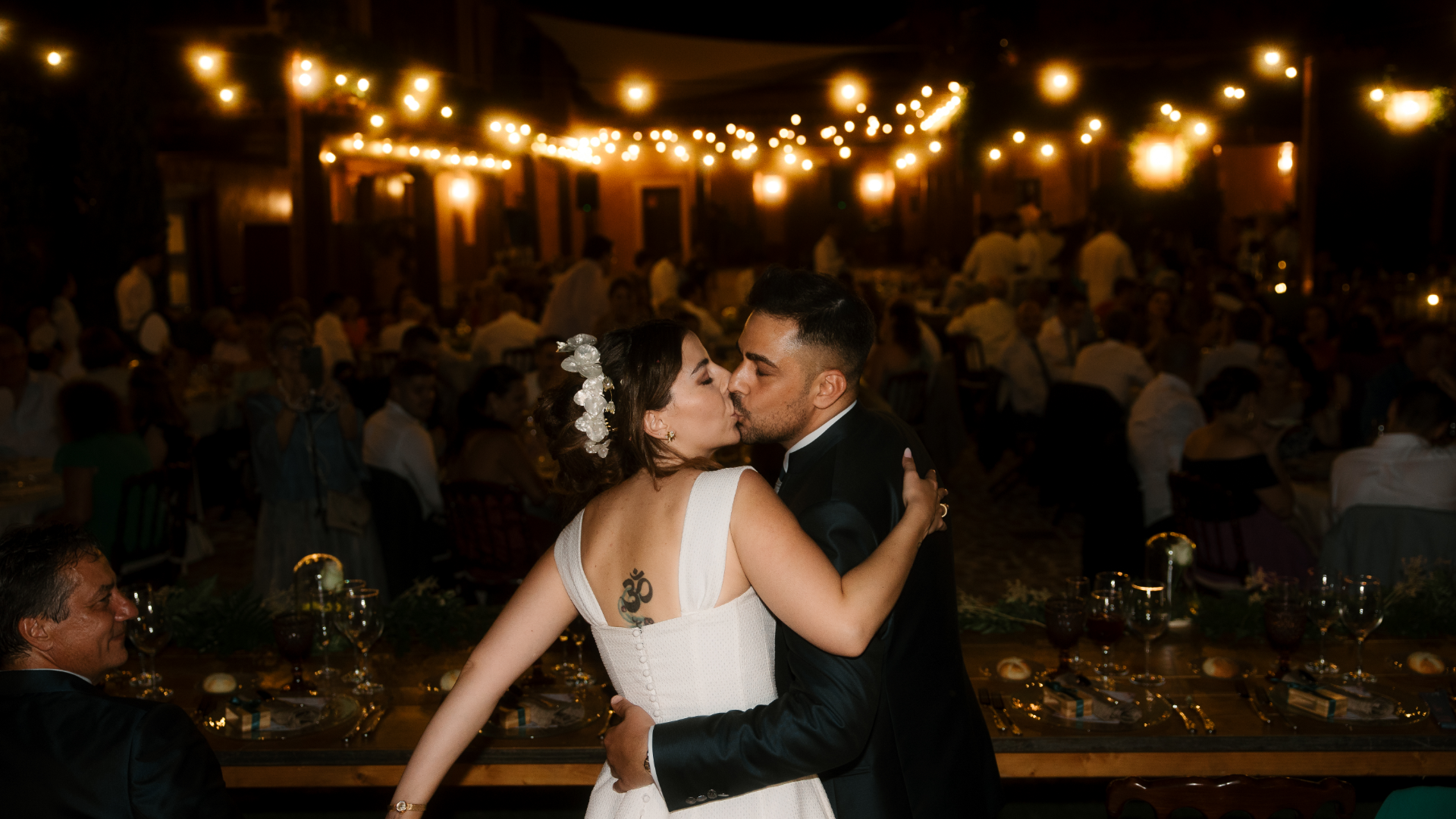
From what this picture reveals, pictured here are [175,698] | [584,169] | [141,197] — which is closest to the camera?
[175,698]

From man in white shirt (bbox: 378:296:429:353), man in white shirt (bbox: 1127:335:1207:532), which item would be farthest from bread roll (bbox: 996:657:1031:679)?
man in white shirt (bbox: 378:296:429:353)

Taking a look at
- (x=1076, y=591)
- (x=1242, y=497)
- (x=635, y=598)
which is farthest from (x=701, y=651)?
(x=1242, y=497)

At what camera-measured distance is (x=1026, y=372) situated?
23.8 feet

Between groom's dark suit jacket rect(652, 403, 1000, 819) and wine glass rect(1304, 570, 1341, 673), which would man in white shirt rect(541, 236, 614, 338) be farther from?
groom's dark suit jacket rect(652, 403, 1000, 819)

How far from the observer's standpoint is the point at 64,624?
5.44 ft

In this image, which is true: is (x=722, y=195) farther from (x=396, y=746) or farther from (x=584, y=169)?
(x=396, y=746)

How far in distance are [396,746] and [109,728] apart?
2.22 ft

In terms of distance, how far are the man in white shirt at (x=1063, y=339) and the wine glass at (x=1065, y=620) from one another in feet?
18.3

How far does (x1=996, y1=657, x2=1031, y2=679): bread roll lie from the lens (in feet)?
8.02

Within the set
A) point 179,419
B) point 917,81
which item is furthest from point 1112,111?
point 179,419

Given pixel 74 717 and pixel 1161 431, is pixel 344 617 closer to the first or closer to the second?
pixel 74 717

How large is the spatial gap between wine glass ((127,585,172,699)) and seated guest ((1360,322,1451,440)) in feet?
16.5

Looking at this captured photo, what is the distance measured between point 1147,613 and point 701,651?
127 centimetres

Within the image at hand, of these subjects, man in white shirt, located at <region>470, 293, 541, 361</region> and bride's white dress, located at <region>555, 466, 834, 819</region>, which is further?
man in white shirt, located at <region>470, 293, 541, 361</region>
